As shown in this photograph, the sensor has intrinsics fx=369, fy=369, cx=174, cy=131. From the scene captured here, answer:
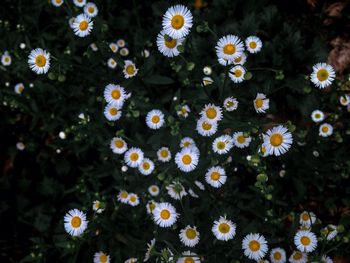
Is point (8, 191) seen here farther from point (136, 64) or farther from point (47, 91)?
point (136, 64)

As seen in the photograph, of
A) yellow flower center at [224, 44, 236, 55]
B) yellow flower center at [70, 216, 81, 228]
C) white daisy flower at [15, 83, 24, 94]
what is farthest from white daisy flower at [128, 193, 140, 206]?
white daisy flower at [15, 83, 24, 94]

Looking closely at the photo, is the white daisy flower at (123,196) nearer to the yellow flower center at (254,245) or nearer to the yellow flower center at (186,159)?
the yellow flower center at (186,159)

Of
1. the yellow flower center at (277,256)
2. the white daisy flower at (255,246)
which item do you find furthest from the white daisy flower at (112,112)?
the yellow flower center at (277,256)

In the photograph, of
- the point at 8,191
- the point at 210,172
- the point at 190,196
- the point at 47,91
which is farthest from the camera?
the point at 8,191

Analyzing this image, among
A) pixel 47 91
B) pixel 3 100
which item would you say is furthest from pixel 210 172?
pixel 3 100

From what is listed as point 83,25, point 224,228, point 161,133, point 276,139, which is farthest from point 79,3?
point 224,228

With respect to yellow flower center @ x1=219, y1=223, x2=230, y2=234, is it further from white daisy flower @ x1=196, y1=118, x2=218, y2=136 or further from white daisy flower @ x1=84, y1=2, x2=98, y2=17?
white daisy flower @ x1=84, y1=2, x2=98, y2=17
